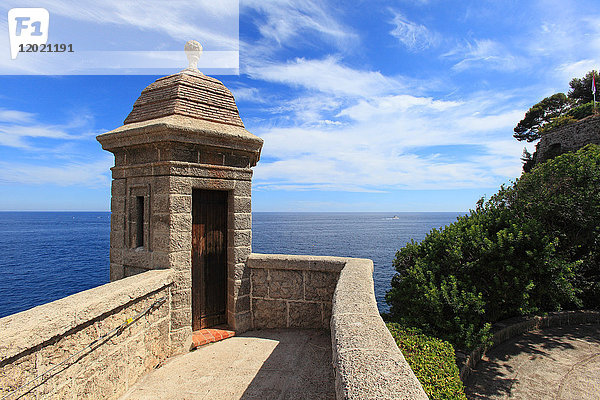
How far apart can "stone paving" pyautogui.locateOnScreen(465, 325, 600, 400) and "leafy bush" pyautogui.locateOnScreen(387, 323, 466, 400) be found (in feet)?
5.75


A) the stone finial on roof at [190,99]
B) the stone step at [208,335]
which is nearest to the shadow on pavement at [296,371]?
the stone step at [208,335]

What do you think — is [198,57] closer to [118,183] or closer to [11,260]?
[118,183]

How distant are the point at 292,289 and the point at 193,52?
179 inches

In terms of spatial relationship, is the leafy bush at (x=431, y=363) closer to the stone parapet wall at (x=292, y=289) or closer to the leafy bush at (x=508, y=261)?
the leafy bush at (x=508, y=261)

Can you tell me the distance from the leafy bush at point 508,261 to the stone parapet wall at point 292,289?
213 cm

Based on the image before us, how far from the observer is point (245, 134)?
525 cm

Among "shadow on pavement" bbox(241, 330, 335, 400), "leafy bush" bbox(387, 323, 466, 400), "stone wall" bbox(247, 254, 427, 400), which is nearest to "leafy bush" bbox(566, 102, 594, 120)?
"leafy bush" bbox(387, 323, 466, 400)

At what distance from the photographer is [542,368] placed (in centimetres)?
625

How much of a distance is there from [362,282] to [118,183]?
13.4ft

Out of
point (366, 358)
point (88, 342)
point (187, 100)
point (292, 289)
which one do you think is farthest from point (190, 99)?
point (366, 358)

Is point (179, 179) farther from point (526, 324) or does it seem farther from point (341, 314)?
point (526, 324)

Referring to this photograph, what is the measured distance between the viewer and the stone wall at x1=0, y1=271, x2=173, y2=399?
89.8 inches

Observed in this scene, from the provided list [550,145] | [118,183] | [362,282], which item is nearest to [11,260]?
[118,183]

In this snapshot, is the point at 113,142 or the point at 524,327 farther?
the point at 524,327
